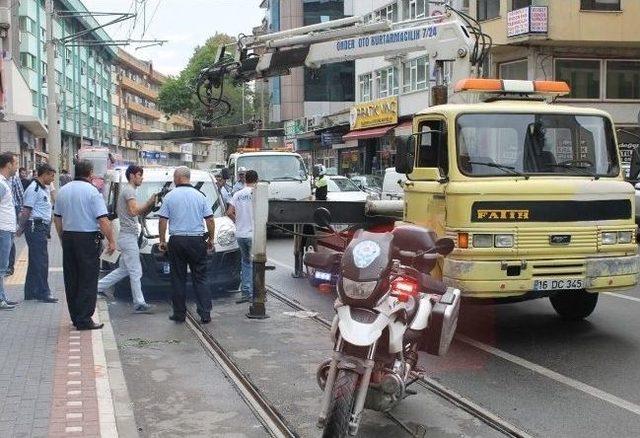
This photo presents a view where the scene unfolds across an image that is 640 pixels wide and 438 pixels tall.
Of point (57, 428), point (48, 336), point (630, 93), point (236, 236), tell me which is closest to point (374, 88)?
point (630, 93)

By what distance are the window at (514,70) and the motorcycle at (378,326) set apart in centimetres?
2690

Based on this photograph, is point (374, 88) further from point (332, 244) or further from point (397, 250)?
point (397, 250)

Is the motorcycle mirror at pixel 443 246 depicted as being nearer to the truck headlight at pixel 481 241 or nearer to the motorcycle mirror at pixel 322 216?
the motorcycle mirror at pixel 322 216

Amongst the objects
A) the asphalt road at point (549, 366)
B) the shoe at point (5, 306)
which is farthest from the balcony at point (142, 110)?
the asphalt road at point (549, 366)

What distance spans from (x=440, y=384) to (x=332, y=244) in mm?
4375

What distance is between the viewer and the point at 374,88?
4675cm

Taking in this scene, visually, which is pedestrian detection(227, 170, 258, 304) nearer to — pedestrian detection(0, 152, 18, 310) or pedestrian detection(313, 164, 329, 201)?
pedestrian detection(0, 152, 18, 310)

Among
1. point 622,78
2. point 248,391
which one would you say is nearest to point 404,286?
point 248,391

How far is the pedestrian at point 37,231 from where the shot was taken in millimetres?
10859

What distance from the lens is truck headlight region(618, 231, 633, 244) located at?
8.52 meters

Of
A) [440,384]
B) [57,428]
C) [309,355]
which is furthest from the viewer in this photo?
[309,355]

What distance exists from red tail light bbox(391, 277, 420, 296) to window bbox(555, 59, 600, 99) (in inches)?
1079

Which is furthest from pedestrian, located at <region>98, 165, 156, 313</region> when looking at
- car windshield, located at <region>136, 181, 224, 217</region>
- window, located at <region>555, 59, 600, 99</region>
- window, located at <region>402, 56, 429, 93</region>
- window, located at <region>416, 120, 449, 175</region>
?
window, located at <region>402, 56, 429, 93</region>

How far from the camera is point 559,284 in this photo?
817 cm
